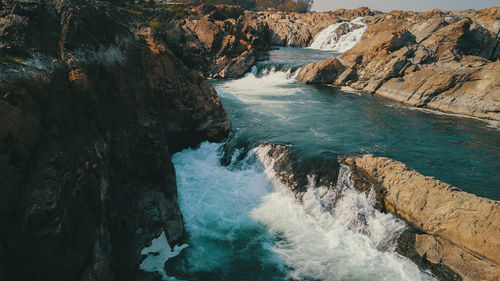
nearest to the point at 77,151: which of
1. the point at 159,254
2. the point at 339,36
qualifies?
the point at 159,254

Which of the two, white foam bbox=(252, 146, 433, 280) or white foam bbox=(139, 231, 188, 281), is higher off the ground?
white foam bbox=(252, 146, 433, 280)

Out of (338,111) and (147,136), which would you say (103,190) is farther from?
(338,111)

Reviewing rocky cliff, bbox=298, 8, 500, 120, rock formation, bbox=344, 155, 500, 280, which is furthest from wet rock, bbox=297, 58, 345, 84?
rock formation, bbox=344, 155, 500, 280

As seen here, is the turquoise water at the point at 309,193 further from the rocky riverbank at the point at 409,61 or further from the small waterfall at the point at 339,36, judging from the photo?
the small waterfall at the point at 339,36

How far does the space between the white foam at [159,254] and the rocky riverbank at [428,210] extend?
14.3 feet

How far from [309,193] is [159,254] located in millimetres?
4869

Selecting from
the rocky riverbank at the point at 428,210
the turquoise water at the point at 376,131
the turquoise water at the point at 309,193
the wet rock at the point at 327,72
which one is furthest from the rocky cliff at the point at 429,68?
the rocky riverbank at the point at 428,210

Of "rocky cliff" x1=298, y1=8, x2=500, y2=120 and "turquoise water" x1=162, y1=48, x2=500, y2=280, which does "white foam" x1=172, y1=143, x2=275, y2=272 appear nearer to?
"turquoise water" x1=162, y1=48, x2=500, y2=280

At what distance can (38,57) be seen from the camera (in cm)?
519

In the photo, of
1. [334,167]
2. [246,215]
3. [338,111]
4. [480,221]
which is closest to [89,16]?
[246,215]

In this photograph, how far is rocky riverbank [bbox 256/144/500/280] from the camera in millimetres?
6422

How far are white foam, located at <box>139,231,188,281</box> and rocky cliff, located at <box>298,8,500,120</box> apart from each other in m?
17.4

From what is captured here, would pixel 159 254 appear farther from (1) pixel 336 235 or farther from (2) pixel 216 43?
(2) pixel 216 43

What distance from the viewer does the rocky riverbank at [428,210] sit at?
6422 mm
